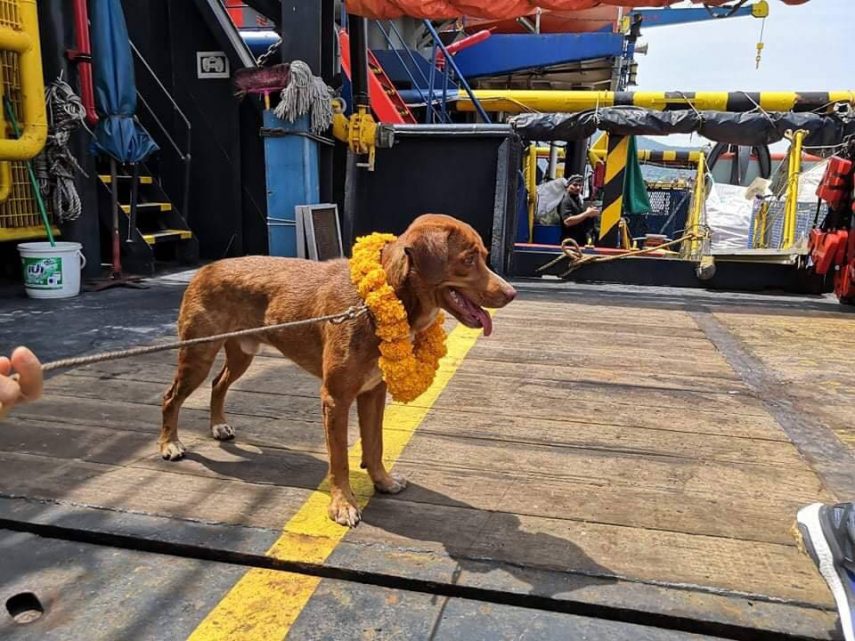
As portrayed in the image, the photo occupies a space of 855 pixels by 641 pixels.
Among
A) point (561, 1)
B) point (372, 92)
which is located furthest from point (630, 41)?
point (561, 1)

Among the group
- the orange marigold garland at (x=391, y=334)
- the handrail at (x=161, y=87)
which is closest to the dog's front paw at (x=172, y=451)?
the orange marigold garland at (x=391, y=334)

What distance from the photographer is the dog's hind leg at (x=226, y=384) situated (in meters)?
3.11

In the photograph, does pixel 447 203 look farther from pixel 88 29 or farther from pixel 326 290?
pixel 326 290

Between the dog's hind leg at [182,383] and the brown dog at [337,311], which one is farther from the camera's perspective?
the dog's hind leg at [182,383]

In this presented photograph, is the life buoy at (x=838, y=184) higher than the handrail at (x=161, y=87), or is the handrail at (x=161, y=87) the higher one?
the handrail at (x=161, y=87)

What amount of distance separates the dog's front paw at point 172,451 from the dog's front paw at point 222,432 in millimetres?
196

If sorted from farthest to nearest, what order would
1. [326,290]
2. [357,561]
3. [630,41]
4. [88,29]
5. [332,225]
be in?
[630,41] < [332,225] < [88,29] < [326,290] < [357,561]

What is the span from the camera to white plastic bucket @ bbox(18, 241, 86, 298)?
596 centimetres

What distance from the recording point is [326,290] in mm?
2570

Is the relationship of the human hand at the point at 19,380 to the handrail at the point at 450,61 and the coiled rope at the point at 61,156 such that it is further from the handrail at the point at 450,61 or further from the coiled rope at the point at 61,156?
the handrail at the point at 450,61

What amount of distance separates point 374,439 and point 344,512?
35cm

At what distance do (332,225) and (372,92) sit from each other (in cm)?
328

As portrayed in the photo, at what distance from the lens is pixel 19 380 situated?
3.96ft

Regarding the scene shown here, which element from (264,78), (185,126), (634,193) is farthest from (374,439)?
(634,193)
